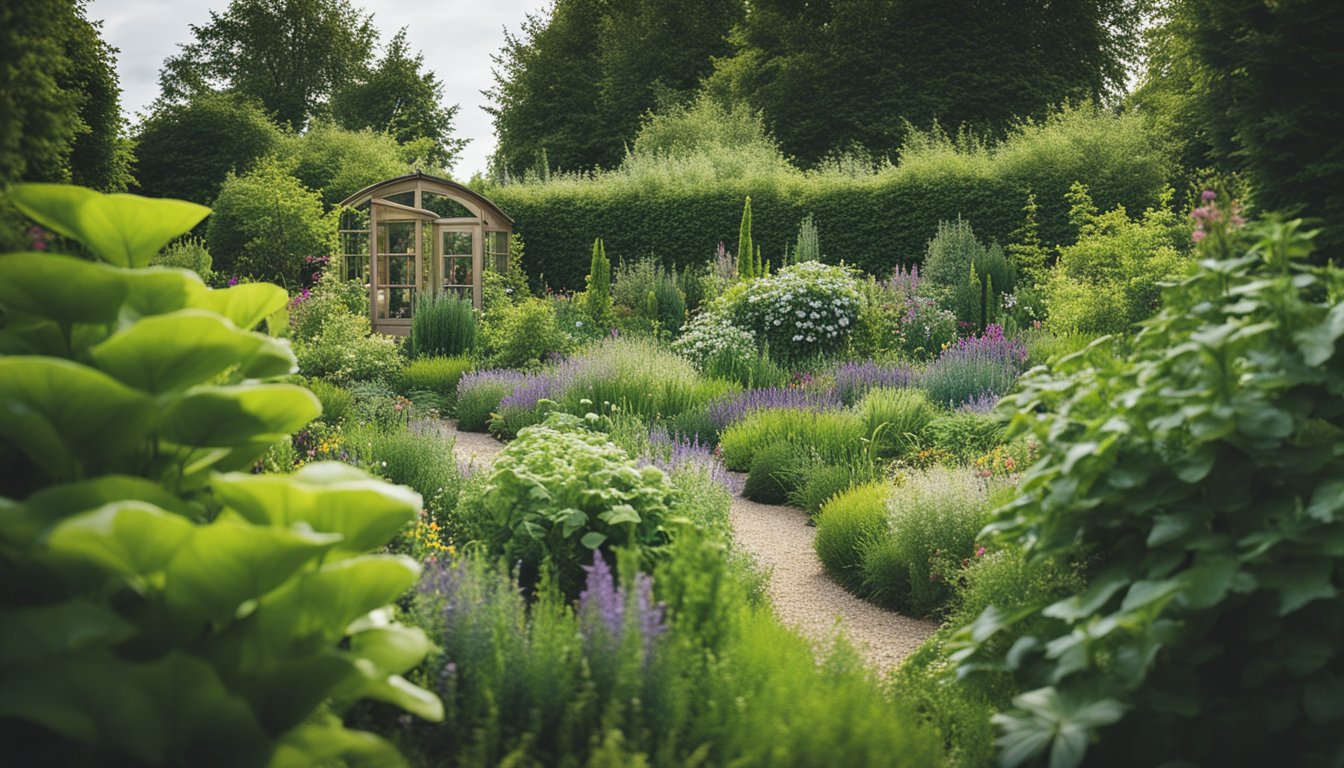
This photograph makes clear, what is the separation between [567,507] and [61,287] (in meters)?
1.95

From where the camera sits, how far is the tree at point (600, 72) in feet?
89.1

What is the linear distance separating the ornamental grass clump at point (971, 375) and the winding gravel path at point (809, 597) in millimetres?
2364

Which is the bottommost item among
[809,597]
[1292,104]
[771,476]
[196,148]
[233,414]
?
[809,597]

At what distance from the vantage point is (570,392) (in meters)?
7.49

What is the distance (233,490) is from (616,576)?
204 centimetres

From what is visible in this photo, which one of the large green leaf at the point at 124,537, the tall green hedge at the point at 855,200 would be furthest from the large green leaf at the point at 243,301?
the tall green hedge at the point at 855,200

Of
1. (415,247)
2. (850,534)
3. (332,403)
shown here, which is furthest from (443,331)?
(850,534)

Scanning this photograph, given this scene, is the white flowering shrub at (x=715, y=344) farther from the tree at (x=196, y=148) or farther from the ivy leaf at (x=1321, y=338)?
the tree at (x=196, y=148)

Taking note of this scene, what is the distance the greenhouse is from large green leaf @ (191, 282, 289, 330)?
11.9 meters

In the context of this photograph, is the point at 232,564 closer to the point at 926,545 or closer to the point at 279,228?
A: the point at 926,545

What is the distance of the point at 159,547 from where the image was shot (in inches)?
54.2

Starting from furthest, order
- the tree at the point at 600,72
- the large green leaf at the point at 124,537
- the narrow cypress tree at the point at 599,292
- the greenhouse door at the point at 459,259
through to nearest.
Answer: the tree at the point at 600,72 → the greenhouse door at the point at 459,259 → the narrow cypress tree at the point at 599,292 → the large green leaf at the point at 124,537

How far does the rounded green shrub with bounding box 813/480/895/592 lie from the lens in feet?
14.8

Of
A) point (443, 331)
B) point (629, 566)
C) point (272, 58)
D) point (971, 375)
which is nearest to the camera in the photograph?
point (629, 566)
